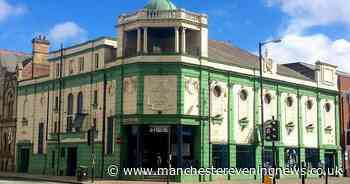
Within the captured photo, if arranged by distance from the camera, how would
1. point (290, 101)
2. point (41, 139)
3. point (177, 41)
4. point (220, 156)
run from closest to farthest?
point (177, 41), point (220, 156), point (290, 101), point (41, 139)

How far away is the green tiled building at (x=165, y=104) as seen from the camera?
44.7 metres

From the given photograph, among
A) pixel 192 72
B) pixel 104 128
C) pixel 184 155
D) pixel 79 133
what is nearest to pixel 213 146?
pixel 184 155

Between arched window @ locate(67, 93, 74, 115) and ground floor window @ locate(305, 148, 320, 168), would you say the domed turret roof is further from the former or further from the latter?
ground floor window @ locate(305, 148, 320, 168)

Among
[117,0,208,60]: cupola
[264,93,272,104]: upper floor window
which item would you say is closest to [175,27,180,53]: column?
[117,0,208,60]: cupola

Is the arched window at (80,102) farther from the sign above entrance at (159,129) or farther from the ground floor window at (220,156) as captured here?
the ground floor window at (220,156)

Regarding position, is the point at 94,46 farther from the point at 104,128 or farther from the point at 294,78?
the point at 294,78

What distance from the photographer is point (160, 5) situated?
4866cm

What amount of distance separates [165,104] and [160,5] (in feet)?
32.8

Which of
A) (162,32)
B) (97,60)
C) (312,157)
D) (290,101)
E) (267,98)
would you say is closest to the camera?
(162,32)

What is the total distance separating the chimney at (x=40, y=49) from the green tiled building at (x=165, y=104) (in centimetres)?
48

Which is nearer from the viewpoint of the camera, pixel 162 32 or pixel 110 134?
pixel 162 32

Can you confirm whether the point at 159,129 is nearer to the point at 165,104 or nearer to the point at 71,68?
the point at 165,104

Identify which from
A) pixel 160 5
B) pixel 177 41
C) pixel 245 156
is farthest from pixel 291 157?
pixel 160 5

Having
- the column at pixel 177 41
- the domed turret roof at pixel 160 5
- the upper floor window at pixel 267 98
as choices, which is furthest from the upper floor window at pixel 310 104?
the column at pixel 177 41
